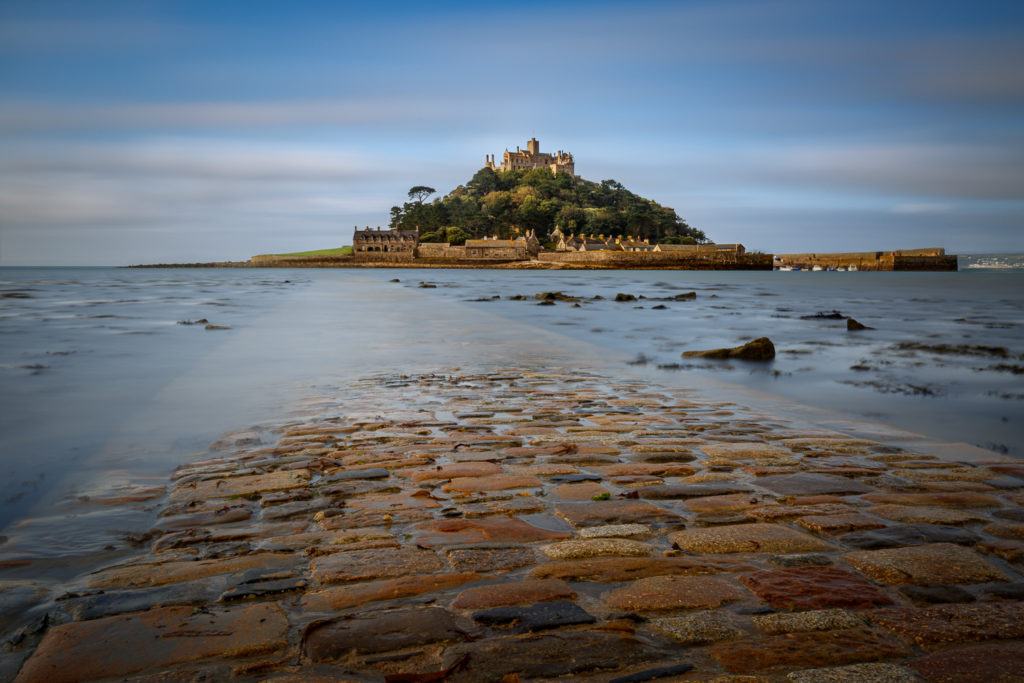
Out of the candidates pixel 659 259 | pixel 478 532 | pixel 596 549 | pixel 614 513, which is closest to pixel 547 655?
pixel 596 549

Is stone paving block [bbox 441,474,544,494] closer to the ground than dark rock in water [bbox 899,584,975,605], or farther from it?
closer to the ground

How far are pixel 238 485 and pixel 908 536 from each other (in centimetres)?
378

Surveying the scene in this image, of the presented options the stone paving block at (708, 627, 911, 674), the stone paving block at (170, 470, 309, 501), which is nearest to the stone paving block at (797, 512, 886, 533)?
the stone paving block at (708, 627, 911, 674)

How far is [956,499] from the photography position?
3758mm

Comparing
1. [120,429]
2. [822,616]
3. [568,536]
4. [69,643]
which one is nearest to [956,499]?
[822,616]

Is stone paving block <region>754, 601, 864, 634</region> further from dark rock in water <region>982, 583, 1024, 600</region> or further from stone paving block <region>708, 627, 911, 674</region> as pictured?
dark rock in water <region>982, 583, 1024, 600</region>

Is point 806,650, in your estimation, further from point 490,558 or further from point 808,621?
point 490,558

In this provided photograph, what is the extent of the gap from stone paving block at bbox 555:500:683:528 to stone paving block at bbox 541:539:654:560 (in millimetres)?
265

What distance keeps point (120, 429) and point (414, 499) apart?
→ 12.4 feet

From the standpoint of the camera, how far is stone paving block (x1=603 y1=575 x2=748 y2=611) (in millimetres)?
2473

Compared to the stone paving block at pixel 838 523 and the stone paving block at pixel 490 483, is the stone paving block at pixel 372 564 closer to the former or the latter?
the stone paving block at pixel 490 483

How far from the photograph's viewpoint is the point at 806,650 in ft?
7.06

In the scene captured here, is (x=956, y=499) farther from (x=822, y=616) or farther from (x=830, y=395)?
(x=830, y=395)

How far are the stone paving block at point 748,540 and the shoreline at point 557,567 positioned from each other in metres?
0.02
